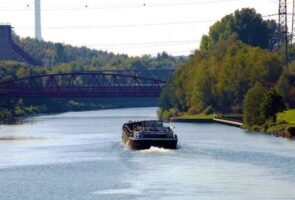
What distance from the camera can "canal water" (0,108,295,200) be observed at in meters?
77.5

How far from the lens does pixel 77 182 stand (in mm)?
83125

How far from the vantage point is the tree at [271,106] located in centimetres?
13200

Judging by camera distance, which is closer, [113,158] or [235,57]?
[113,158]

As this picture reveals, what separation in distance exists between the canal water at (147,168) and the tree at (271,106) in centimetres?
342

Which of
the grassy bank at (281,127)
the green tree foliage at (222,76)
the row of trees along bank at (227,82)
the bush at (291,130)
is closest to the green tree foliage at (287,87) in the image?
the row of trees along bank at (227,82)

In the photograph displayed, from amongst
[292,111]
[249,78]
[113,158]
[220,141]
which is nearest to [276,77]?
[249,78]

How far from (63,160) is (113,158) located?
408cm

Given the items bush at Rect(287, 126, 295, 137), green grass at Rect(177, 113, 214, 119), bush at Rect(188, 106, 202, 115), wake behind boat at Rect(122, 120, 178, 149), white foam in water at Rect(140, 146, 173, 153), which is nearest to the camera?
white foam in water at Rect(140, 146, 173, 153)

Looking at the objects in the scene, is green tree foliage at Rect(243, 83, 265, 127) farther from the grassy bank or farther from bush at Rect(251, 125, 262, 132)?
the grassy bank

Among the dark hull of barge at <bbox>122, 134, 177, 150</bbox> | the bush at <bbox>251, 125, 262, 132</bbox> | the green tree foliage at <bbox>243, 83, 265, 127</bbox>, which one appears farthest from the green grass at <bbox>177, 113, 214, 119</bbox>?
the dark hull of barge at <bbox>122, 134, 177, 150</bbox>

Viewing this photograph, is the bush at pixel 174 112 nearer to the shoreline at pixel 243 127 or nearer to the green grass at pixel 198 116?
the green grass at pixel 198 116

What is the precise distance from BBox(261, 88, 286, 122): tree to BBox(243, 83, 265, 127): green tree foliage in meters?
1.13

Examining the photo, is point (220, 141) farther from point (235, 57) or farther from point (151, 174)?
point (235, 57)

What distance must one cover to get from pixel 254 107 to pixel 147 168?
46.7 metres
